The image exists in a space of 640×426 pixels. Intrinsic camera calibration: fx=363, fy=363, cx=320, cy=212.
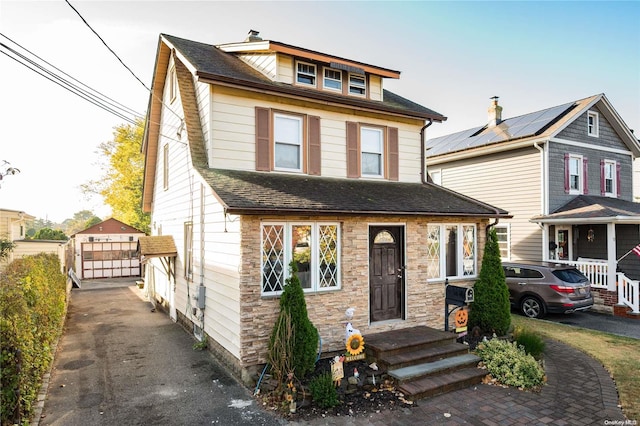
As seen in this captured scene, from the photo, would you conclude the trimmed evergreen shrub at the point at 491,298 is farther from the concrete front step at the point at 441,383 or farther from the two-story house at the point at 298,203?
the concrete front step at the point at 441,383

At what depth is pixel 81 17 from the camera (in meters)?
7.14

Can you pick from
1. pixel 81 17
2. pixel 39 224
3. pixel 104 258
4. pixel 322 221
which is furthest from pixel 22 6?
pixel 39 224

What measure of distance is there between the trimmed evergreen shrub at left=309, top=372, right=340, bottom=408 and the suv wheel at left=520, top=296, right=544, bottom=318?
352 inches

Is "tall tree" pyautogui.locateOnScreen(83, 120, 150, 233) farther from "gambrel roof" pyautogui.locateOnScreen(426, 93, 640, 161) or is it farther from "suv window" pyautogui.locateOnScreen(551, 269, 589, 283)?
"suv window" pyautogui.locateOnScreen(551, 269, 589, 283)

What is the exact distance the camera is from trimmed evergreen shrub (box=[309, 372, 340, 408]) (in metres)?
5.87

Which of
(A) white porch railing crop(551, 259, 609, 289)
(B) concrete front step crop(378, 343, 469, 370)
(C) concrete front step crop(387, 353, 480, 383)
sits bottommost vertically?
(C) concrete front step crop(387, 353, 480, 383)

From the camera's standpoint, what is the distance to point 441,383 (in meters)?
6.54

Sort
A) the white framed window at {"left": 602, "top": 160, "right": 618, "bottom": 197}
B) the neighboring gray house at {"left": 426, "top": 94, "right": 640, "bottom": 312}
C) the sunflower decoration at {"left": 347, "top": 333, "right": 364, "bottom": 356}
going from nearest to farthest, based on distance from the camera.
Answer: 1. the sunflower decoration at {"left": 347, "top": 333, "right": 364, "bottom": 356}
2. the neighboring gray house at {"left": 426, "top": 94, "right": 640, "bottom": 312}
3. the white framed window at {"left": 602, "top": 160, "right": 618, "bottom": 197}

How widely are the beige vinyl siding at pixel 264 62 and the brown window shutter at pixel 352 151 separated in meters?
2.45

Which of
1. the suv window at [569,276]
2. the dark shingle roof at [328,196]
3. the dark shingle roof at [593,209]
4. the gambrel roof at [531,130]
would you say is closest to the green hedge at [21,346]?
the dark shingle roof at [328,196]

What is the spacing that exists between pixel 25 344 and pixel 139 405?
6.44 ft

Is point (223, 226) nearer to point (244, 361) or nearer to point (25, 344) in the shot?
point (244, 361)

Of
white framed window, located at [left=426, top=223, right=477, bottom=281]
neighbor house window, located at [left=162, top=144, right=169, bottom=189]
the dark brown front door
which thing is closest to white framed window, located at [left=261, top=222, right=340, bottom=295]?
the dark brown front door

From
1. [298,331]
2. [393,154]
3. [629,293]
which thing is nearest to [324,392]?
[298,331]
